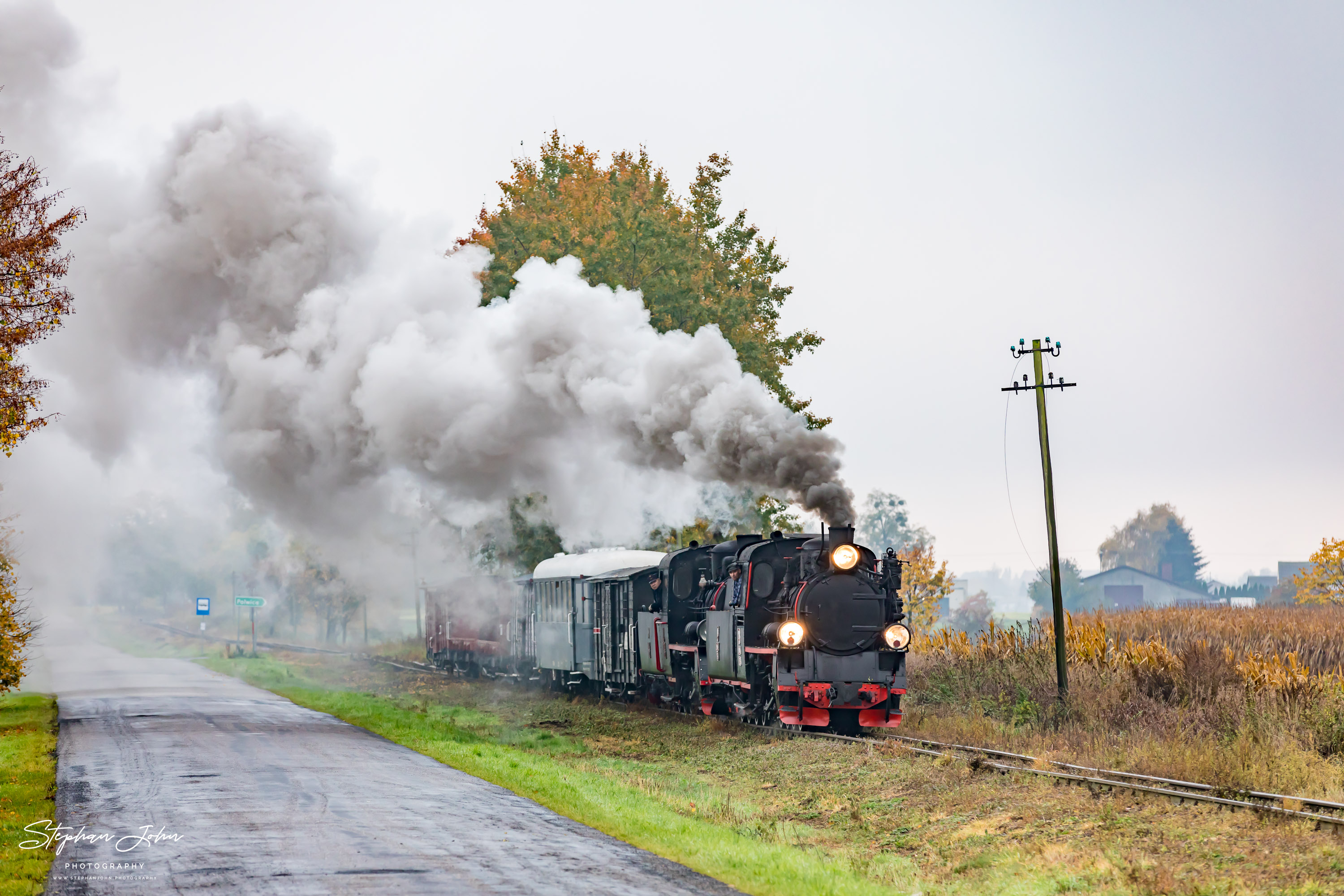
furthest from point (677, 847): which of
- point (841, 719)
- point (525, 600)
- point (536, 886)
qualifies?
point (525, 600)

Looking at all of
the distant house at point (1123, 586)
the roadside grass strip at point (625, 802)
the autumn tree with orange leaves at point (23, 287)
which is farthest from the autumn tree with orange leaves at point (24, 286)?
the distant house at point (1123, 586)

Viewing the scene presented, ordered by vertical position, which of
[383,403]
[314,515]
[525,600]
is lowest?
[525,600]

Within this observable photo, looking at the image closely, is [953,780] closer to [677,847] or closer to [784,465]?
[677,847]

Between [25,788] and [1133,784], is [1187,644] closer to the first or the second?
[1133,784]

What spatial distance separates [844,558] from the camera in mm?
18203

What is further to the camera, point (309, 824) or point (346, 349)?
point (346, 349)

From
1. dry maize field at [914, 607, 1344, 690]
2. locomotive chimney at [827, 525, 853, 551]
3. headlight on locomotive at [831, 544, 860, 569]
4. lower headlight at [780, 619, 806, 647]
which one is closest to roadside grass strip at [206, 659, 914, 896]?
lower headlight at [780, 619, 806, 647]

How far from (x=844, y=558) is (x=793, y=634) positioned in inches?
52.4

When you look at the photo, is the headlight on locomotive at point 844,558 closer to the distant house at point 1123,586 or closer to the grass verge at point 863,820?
the grass verge at point 863,820

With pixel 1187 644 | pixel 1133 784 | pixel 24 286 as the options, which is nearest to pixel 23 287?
pixel 24 286

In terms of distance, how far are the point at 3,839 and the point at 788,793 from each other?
876cm

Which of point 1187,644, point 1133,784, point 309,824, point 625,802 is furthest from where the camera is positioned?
point 1187,644

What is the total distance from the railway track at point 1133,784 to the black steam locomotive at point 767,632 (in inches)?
32.8

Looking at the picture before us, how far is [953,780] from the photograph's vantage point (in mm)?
15000
